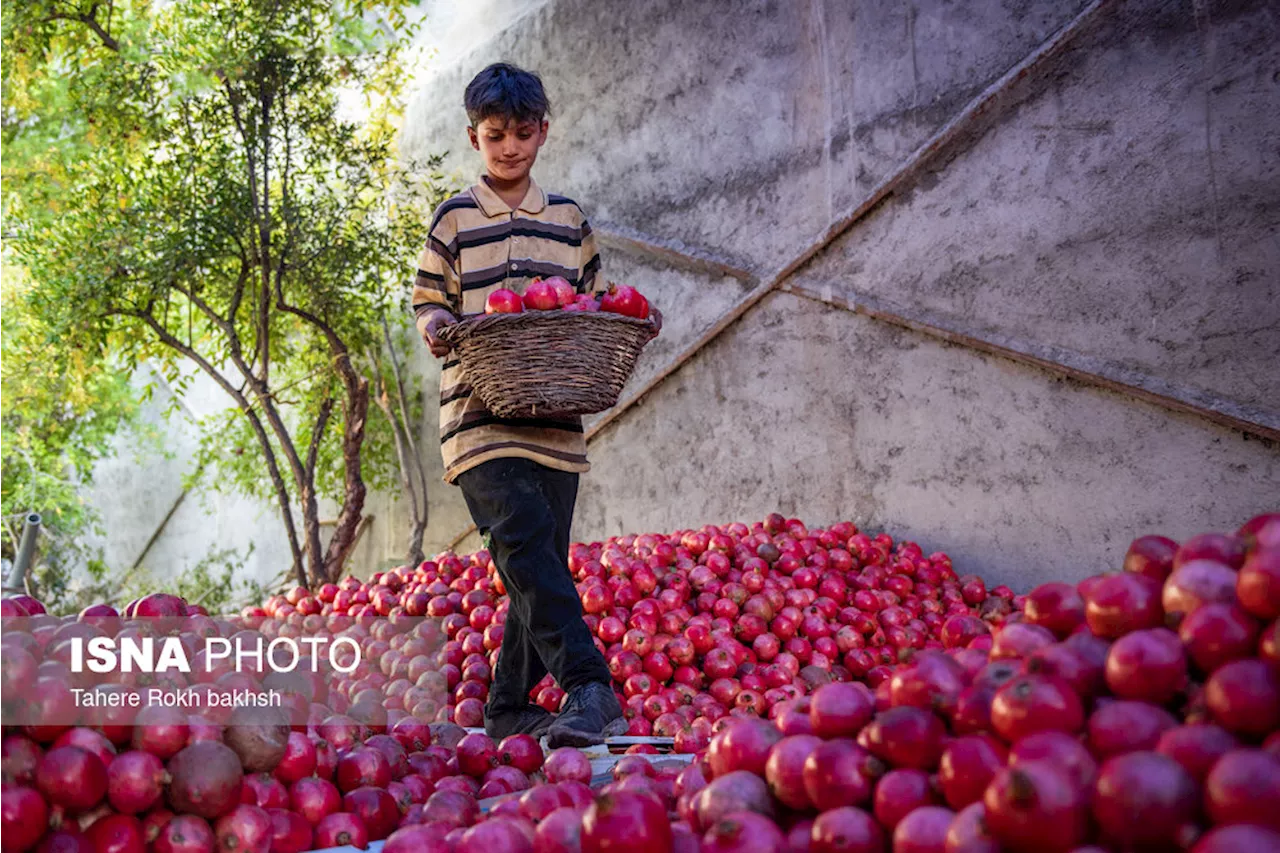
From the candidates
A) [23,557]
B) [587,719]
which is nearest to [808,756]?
[587,719]

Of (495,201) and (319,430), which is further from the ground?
(319,430)

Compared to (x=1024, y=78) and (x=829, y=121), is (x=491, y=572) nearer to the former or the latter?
(x=829, y=121)

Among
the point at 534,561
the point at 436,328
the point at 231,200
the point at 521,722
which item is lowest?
the point at 521,722

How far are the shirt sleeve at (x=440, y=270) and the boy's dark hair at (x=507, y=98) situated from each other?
14.7 inches

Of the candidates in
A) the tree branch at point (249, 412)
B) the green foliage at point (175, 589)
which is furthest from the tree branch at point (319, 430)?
the green foliage at point (175, 589)

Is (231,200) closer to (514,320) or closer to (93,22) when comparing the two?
(93,22)

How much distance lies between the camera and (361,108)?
8.59 m

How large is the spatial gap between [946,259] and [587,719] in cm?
332

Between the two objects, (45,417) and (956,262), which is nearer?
(956,262)

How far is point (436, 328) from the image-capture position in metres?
2.97

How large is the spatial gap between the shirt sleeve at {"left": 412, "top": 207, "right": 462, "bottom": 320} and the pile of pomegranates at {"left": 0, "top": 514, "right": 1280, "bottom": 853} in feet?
4.12

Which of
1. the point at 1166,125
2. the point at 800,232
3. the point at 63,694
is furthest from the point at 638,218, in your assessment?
the point at 63,694

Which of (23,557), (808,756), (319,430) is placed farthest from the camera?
(319,430)

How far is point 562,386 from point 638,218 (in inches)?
157
